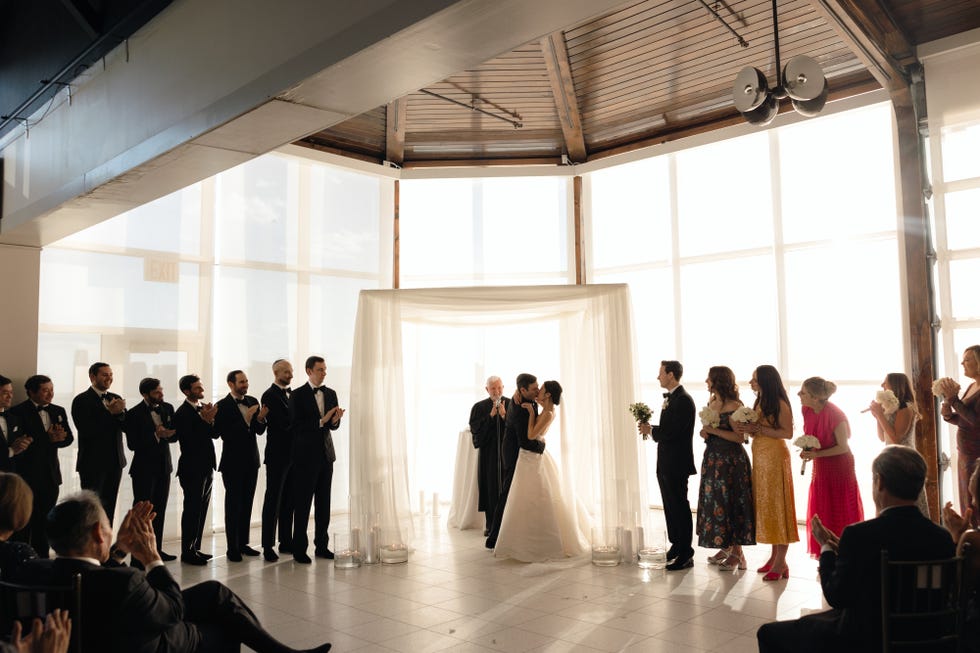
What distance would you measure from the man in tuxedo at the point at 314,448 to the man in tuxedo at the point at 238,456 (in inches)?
15.1

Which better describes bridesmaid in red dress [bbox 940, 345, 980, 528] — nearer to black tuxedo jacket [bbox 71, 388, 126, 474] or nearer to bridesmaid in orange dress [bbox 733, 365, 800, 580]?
bridesmaid in orange dress [bbox 733, 365, 800, 580]

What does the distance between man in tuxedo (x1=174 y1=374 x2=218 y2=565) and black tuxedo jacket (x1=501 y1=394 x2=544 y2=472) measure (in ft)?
9.13

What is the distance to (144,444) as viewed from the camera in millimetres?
7117

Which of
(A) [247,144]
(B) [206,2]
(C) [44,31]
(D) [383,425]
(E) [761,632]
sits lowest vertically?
(E) [761,632]

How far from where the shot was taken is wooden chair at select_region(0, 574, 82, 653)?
276 centimetres

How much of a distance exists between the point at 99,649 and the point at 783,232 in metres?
8.10

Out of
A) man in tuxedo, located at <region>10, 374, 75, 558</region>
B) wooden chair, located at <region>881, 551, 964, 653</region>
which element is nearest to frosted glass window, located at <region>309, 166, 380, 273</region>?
man in tuxedo, located at <region>10, 374, 75, 558</region>

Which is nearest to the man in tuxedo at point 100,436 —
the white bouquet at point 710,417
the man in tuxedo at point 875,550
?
the white bouquet at point 710,417

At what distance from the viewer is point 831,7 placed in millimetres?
6363

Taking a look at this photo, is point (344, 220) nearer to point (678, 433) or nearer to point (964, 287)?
point (678, 433)

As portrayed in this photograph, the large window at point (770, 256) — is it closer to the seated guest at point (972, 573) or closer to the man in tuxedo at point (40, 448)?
the seated guest at point (972, 573)

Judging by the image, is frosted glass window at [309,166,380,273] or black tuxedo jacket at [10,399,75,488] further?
frosted glass window at [309,166,380,273]

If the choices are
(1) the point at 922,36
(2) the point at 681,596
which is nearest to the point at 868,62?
(1) the point at 922,36

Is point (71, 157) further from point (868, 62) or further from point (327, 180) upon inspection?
point (868, 62)
